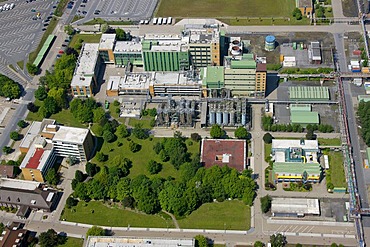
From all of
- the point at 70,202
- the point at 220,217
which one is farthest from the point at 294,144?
the point at 70,202

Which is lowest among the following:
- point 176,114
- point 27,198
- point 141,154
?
point 27,198

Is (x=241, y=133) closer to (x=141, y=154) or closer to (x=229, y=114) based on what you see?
(x=229, y=114)

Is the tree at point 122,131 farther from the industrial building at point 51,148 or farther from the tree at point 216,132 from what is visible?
the tree at point 216,132

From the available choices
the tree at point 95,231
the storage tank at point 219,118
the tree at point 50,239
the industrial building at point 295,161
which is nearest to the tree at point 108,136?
the storage tank at point 219,118

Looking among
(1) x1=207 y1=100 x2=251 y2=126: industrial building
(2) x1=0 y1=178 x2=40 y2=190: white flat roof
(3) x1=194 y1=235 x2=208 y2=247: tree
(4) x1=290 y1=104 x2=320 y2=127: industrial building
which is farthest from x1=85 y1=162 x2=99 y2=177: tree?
(4) x1=290 y1=104 x2=320 y2=127: industrial building

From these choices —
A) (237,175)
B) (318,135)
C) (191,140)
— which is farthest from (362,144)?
(191,140)

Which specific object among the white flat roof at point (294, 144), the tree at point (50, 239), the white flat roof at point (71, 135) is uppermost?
the white flat roof at point (294, 144)
